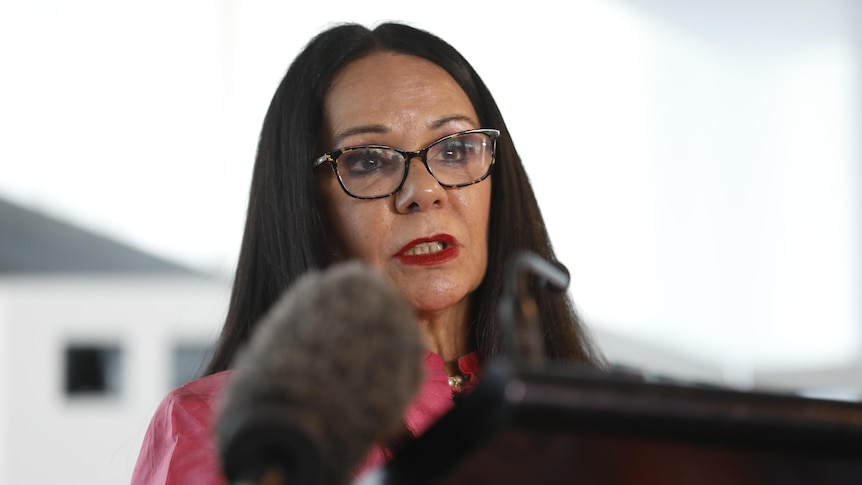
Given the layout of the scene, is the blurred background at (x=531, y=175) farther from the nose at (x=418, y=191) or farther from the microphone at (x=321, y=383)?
the microphone at (x=321, y=383)

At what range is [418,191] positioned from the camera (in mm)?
1532

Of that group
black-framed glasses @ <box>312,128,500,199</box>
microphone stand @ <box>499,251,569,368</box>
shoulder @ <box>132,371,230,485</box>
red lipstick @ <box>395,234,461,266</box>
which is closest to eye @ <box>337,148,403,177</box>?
black-framed glasses @ <box>312,128,500,199</box>

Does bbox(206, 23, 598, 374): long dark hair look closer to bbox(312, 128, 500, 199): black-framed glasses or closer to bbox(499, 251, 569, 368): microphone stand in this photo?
bbox(312, 128, 500, 199): black-framed glasses

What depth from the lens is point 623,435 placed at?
0.57 meters

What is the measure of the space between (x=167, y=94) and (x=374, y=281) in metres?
3.70

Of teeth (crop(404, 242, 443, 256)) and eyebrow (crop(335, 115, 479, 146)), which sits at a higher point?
eyebrow (crop(335, 115, 479, 146))

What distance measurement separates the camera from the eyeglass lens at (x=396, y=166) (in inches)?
61.3

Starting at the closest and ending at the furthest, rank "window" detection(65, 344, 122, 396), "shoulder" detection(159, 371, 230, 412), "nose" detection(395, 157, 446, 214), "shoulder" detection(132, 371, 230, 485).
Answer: "shoulder" detection(132, 371, 230, 485), "shoulder" detection(159, 371, 230, 412), "nose" detection(395, 157, 446, 214), "window" detection(65, 344, 122, 396)

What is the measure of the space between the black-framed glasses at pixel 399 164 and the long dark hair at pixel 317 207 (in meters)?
0.08

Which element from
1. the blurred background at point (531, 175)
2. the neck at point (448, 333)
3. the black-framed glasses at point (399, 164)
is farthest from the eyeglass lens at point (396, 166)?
the blurred background at point (531, 175)

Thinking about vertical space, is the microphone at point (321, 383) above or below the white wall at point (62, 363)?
above

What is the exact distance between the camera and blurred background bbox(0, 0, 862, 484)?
371 centimetres

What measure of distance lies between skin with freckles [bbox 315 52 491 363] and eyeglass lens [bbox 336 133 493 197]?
0.05 feet

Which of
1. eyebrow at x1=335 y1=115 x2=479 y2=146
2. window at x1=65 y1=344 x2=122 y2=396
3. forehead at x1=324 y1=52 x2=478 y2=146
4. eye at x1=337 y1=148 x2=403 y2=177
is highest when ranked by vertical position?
forehead at x1=324 y1=52 x2=478 y2=146
